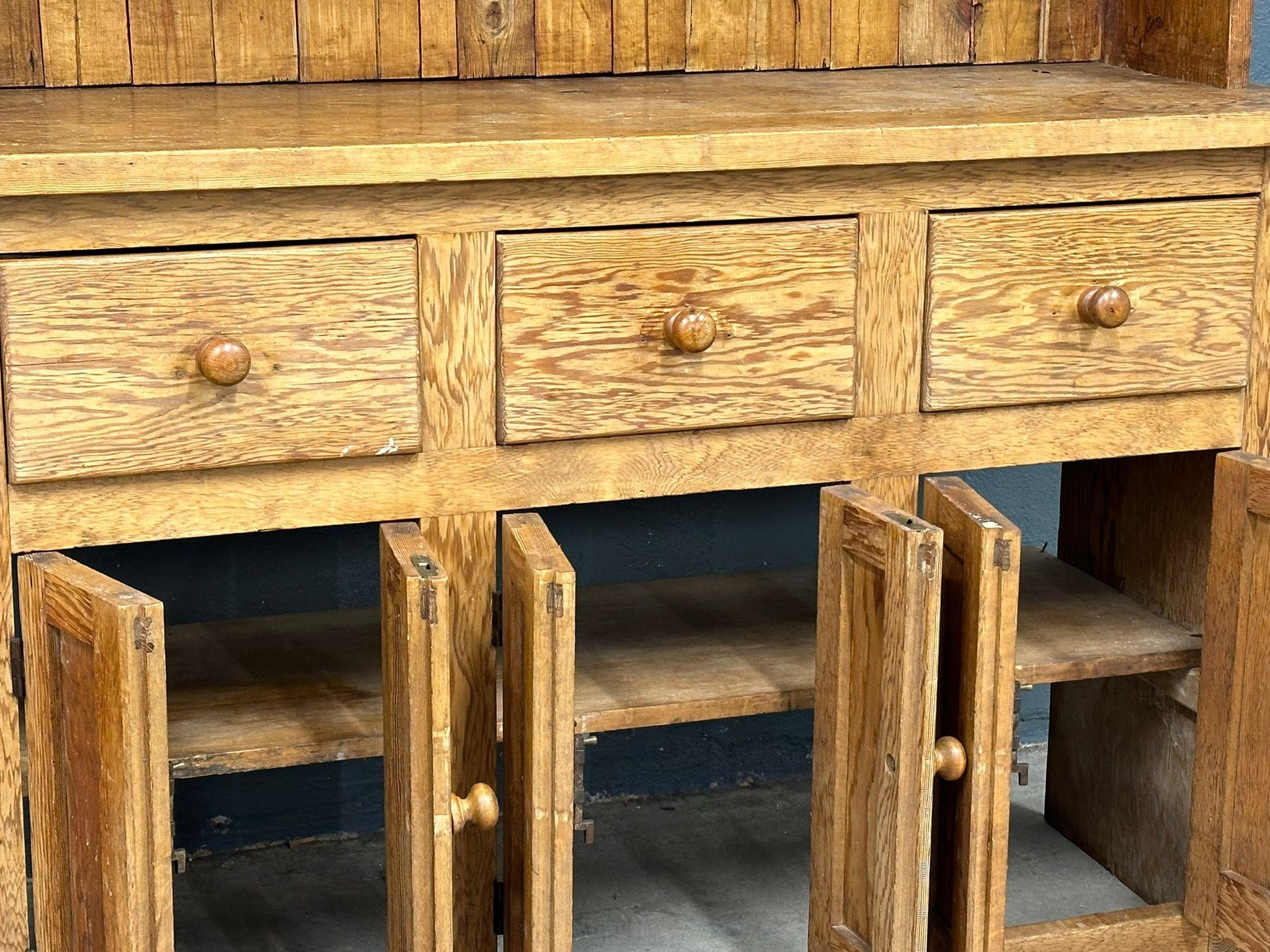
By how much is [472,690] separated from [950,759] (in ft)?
1.55

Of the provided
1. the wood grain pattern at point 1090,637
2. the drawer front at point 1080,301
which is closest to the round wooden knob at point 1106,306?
the drawer front at point 1080,301

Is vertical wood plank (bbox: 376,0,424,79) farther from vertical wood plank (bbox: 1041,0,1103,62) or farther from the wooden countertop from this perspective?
vertical wood plank (bbox: 1041,0,1103,62)

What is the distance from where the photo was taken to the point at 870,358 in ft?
5.88

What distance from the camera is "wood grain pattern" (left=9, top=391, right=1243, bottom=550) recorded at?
160 centimetres

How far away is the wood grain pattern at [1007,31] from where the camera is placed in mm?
2316

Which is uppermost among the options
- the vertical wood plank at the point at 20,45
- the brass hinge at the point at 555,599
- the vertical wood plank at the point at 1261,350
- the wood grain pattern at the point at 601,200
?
the vertical wood plank at the point at 20,45

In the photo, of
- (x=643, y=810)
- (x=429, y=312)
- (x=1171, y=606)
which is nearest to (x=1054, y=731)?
(x=1171, y=606)

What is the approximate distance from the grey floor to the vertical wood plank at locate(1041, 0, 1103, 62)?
1.03m

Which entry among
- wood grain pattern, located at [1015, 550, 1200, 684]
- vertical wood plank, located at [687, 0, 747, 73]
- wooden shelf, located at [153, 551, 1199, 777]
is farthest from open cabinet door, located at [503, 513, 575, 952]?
vertical wood plank, located at [687, 0, 747, 73]

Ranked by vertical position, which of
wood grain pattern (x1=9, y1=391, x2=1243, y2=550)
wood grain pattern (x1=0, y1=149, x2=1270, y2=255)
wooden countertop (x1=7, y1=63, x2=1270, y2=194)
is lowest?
wood grain pattern (x1=9, y1=391, x2=1243, y2=550)

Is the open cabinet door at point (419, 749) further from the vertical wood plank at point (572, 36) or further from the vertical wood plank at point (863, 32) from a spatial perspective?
the vertical wood plank at point (863, 32)

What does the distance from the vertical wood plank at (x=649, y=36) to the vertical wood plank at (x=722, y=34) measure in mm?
13

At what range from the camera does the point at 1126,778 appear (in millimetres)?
2336

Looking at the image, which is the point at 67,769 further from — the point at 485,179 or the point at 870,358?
the point at 870,358
